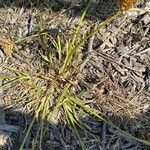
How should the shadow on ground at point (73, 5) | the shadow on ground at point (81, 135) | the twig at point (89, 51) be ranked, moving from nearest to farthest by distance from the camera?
the shadow on ground at point (81, 135) → the twig at point (89, 51) → the shadow on ground at point (73, 5)

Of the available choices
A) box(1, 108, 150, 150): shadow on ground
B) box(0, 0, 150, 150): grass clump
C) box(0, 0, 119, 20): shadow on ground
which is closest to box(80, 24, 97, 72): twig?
box(0, 0, 150, 150): grass clump

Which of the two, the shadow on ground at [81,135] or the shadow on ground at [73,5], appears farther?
the shadow on ground at [73,5]

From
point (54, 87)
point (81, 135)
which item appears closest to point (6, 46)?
point (54, 87)

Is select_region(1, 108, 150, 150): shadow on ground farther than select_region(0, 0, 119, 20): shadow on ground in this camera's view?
No

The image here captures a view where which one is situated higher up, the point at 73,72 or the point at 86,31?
the point at 86,31

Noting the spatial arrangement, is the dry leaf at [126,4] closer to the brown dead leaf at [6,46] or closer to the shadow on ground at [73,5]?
the shadow on ground at [73,5]

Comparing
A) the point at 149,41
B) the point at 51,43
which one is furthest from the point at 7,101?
the point at 149,41

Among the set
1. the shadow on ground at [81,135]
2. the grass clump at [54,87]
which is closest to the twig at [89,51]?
the grass clump at [54,87]

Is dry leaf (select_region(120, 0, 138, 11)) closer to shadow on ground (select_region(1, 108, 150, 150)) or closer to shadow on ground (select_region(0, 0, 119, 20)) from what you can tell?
shadow on ground (select_region(0, 0, 119, 20))

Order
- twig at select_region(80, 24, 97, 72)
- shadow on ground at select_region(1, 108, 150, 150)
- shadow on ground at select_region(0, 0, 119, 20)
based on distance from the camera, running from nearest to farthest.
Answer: shadow on ground at select_region(1, 108, 150, 150) < twig at select_region(80, 24, 97, 72) < shadow on ground at select_region(0, 0, 119, 20)

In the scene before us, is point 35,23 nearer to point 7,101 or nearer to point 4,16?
point 4,16

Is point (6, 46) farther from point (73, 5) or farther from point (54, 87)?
point (73, 5)
